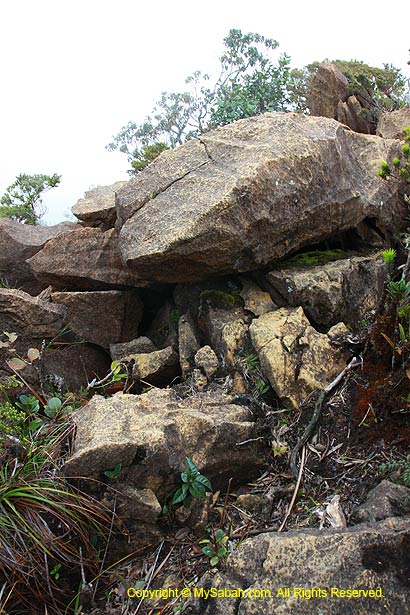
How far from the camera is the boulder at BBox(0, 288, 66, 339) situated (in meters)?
Result: 5.24

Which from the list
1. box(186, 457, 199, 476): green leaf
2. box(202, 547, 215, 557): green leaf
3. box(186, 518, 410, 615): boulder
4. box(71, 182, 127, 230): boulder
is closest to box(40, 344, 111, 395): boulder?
box(71, 182, 127, 230): boulder

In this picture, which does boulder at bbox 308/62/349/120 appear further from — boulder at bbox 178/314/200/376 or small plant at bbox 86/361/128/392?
small plant at bbox 86/361/128/392

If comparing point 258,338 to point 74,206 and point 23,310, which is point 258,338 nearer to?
point 23,310

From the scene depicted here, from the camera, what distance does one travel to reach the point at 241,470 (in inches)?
151

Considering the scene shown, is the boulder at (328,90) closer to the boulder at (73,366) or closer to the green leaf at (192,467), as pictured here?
the boulder at (73,366)

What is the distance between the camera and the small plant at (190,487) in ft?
11.3

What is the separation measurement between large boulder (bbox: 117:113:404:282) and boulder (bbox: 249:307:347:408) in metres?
0.71

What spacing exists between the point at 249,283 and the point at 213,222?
97 centimetres

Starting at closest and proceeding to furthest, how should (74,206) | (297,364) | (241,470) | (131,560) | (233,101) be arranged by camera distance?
(131,560) → (241,470) → (297,364) → (74,206) → (233,101)

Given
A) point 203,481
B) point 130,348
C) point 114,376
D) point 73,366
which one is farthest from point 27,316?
point 203,481

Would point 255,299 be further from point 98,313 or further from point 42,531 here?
point 42,531

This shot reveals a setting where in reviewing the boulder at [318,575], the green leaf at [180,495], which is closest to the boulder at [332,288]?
the green leaf at [180,495]

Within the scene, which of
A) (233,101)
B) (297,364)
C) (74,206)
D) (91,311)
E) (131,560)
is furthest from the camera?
(233,101)

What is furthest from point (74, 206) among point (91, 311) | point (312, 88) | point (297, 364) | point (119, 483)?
point (312, 88)
